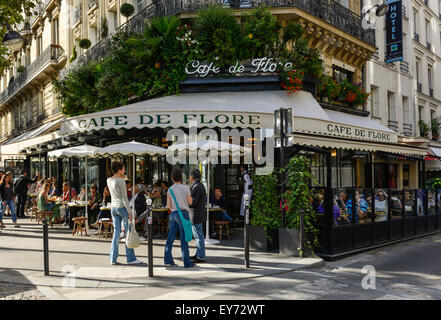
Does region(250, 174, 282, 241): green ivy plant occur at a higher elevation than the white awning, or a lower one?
lower

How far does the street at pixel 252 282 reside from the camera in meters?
5.69

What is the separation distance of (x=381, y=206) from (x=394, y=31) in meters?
12.4

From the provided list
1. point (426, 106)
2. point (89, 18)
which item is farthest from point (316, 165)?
point (426, 106)

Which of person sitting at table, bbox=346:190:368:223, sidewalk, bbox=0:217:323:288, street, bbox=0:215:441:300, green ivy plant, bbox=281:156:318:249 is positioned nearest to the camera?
street, bbox=0:215:441:300

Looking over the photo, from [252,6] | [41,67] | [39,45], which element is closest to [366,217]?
[252,6]

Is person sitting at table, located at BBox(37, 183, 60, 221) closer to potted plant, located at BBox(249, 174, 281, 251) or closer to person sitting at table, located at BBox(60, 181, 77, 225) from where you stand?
person sitting at table, located at BBox(60, 181, 77, 225)

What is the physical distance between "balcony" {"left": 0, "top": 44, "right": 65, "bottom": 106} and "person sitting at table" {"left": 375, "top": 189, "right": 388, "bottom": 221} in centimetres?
1843

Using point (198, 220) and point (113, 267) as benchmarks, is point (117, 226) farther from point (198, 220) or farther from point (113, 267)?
point (198, 220)

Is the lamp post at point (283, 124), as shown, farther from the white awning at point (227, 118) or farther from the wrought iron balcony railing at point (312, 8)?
the wrought iron balcony railing at point (312, 8)

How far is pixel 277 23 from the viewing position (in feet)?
42.1

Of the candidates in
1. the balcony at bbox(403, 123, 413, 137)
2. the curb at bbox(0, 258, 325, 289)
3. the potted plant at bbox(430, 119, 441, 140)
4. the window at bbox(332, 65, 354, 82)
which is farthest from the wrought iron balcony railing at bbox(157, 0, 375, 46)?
the potted plant at bbox(430, 119, 441, 140)

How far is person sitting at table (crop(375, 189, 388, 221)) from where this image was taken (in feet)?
33.7

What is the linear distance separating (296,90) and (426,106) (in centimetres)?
1687
